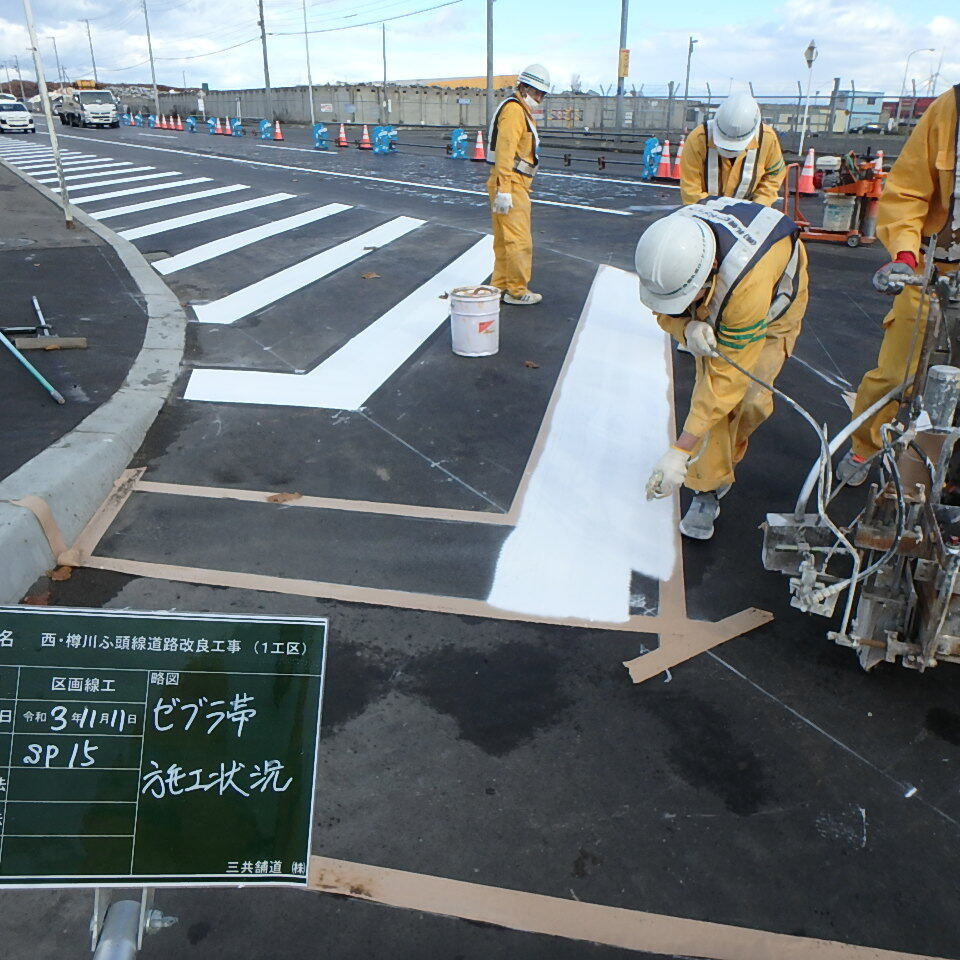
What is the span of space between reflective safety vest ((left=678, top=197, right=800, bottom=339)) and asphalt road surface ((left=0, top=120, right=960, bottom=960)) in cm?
131

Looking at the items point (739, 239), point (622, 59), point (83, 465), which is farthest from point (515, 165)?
point (622, 59)

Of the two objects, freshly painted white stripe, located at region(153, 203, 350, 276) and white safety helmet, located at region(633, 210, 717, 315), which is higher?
white safety helmet, located at region(633, 210, 717, 315)

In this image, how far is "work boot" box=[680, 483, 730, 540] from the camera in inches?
161

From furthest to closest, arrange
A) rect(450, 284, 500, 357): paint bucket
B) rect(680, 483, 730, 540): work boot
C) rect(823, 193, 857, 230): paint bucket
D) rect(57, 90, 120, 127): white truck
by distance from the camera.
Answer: rect(57, 90, 120, 127): white truck → rect(823, 193, 857, 230): paint bucket → rect(450, 284, 500, 357): paint bucket → rect(680, 483, 730, 540): work boot

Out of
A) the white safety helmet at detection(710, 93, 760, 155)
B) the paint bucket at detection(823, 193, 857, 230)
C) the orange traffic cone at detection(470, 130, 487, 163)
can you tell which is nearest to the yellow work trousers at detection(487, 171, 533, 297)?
the white safety helmet at detection(710, 93, 760, 155)

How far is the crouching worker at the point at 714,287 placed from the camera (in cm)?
324

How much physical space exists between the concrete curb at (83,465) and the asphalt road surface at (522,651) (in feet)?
0.50

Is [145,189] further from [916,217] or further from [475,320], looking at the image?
[916,217]

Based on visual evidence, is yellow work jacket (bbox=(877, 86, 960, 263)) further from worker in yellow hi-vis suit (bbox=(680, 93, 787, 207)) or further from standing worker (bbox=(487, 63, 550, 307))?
standing worker (bbox=(487, 63, 550, 307))

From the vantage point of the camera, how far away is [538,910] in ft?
7.42

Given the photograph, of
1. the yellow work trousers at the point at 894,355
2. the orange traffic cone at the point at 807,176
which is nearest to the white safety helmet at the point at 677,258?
the yellow work trousers at the point at 894,355

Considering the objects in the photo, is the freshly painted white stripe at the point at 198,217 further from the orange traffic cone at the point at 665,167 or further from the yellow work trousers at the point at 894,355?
the yellow work trousers at the point at 894,355

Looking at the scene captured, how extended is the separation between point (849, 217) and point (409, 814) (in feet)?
37.1

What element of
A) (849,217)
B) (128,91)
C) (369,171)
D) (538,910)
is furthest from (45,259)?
(128,91)
